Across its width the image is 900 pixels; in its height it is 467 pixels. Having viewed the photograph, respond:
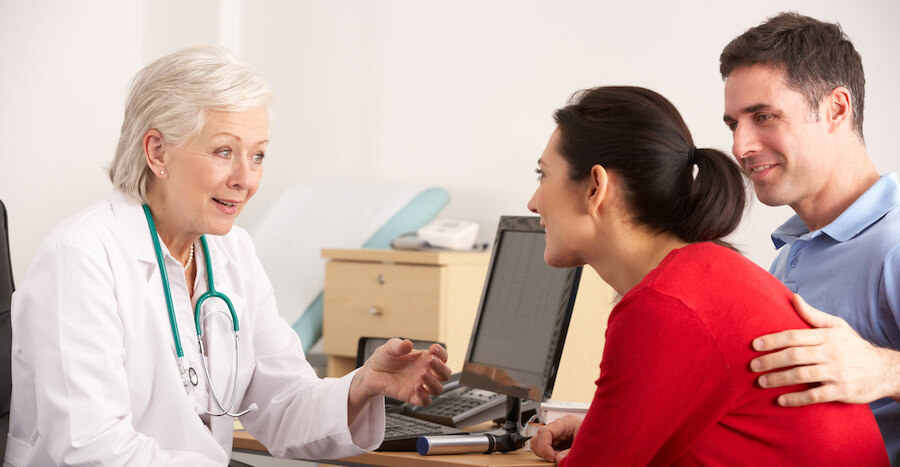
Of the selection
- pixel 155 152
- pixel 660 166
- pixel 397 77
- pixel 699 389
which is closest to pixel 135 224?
pixel 155 152

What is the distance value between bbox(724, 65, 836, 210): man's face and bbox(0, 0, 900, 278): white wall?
4.47ft

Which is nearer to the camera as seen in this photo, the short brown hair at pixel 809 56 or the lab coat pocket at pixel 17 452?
the lab coat pocket at pixel 17 452

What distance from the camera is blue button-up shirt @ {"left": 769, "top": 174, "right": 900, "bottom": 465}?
153 centimetres

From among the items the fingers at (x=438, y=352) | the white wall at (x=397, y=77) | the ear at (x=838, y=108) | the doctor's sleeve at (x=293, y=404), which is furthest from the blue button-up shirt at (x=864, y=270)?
the white wall at (x=397, y=77)

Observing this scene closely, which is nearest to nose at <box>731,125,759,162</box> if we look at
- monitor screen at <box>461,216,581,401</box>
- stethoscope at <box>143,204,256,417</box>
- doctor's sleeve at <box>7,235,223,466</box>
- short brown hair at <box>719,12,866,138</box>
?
short brown hair at <box>719,12,866,138</box>

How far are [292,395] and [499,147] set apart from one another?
2.04 m

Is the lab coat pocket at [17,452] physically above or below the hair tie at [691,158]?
below

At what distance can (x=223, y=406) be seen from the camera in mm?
1701

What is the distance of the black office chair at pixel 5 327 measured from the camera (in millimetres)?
1653

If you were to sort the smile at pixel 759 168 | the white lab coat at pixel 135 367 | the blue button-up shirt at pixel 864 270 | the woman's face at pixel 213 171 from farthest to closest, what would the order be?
the smile at pixel 759 168 → the woman's face at pixel 213 171 → the blue button-up shirt at pixel 864 270 → the white lab coat at pixel 135 367

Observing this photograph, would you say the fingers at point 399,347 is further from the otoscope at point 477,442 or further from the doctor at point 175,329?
the otoscope at point 477,442

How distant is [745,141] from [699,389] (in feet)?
2.76

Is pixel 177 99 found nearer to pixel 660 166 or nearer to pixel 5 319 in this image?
pixel 5 319

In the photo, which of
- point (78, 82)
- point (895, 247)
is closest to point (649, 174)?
point (895, 247)
